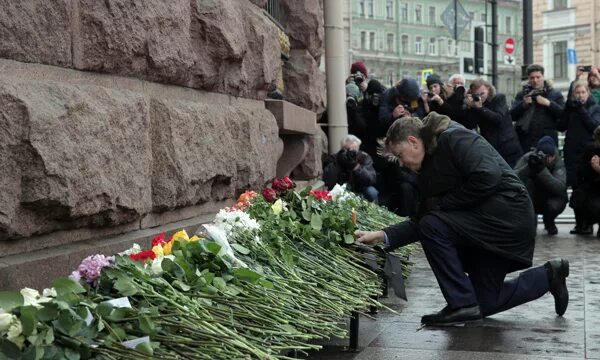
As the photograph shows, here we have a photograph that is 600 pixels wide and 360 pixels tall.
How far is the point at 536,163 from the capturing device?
12.6 m

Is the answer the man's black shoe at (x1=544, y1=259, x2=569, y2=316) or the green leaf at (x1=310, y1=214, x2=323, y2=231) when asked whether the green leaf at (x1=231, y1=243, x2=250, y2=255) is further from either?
the man's black shoe at (x1=544, y1=259, x2=569, y2=316)

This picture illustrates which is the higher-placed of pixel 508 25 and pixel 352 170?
pixel 508 25

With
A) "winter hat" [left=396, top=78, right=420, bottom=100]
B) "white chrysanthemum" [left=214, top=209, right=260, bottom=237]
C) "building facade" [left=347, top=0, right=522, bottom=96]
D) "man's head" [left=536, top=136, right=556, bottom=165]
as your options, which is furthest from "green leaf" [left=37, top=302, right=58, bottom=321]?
"building facade" [left=347, top=0, right=522, bottom=96]

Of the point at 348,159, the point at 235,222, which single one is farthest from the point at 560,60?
the point at 235,222

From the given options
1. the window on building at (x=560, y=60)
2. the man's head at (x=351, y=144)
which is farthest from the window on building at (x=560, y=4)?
the man's head at (x=351, y=144)

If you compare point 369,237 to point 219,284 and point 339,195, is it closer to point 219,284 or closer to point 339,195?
point 339,195

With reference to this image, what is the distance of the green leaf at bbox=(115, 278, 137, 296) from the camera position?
11.6ft

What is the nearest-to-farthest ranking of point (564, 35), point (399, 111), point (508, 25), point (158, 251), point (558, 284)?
point (158, 251)
point (558, 284)
point (399, 111)
point (564, 35)
point (508, 25)

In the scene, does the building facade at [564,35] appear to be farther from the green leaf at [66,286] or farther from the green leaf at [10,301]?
the green leaf at [10,301]

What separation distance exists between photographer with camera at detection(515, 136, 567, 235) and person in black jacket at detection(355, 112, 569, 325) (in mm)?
6075

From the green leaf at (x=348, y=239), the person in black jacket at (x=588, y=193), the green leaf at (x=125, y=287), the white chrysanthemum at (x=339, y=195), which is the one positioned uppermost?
the green leaf at (x=125, y=287)

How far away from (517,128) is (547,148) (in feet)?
3.41

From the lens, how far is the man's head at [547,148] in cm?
1270

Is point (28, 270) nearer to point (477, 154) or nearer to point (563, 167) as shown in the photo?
point (477, 154)
